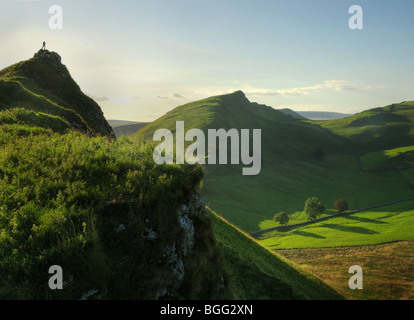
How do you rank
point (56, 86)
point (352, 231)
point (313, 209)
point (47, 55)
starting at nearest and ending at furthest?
point (56, 86), point (47, 55), point (352, 231), point (313, 209)

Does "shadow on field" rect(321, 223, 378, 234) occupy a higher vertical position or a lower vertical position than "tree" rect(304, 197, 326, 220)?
lower

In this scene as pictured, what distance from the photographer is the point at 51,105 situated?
25344 millimetres

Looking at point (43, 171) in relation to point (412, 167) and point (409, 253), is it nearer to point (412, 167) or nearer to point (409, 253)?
point (409, 253)

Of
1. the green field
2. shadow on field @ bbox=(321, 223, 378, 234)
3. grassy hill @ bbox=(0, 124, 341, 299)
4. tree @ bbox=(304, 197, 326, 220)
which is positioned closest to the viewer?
grassy hill @ bbox=(0, 124, 341, 299)

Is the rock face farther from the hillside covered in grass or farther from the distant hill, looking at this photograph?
the hillside covered in grass

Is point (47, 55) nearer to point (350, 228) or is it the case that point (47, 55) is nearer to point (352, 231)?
point (352, 231)

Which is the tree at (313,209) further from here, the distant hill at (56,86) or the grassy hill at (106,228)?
the grassy hill at (106,228)

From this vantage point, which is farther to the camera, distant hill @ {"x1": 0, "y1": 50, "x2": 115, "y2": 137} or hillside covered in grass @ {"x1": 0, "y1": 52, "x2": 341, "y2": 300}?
distant hill @ {"x1": 0, "y1": 50, "x2": 115, "y2": 137}

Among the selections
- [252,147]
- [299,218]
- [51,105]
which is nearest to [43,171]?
[51,105]

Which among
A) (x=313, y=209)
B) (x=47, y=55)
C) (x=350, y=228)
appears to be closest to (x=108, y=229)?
(x=47, y=55)

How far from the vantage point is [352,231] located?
292 feet

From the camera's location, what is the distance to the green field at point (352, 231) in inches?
3063

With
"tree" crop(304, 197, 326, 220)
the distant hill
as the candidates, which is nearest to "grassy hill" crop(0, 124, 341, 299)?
the distant hill

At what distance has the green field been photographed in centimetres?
7781
